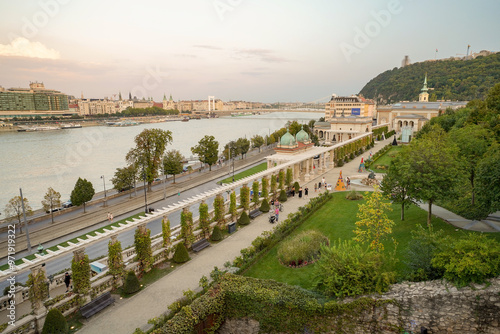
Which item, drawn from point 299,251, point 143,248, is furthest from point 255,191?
point 143,248

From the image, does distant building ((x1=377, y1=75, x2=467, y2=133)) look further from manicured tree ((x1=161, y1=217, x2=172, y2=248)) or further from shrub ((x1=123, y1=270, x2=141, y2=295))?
shrub ((x1=123, y1=270, x2=141, y2=295))

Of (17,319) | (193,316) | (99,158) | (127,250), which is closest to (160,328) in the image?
(193,316)

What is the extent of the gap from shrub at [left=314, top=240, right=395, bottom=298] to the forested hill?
4433 inches

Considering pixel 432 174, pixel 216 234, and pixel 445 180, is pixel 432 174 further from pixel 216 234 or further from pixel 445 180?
pixel 216 234

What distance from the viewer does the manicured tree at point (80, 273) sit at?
1403 centimetres

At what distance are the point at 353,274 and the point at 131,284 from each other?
35.5 feet

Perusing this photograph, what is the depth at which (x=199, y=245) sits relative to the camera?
20.2 meters

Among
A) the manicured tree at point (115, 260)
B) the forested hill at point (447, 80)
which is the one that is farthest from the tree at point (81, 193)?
the forested hill at point (447, 80)

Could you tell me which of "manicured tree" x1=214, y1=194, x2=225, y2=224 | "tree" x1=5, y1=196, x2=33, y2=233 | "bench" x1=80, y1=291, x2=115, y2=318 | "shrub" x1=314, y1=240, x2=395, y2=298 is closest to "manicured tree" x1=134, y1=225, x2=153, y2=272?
"bench" x1=80, y1=291, x2=115, y2=318

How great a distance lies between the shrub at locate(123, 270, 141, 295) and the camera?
15.2 meters

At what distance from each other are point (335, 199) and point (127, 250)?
20.1m

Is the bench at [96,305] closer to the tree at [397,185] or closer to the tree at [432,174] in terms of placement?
the tree at [432,174]

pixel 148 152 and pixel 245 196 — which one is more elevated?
pixel 148 152

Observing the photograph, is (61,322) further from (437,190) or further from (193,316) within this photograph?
(437,190)
